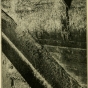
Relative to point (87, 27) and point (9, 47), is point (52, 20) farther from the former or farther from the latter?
point (9, 47)

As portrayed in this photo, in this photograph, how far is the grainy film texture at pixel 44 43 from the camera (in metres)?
1.45

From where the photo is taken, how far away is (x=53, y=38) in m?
1.53

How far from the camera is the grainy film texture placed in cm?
145

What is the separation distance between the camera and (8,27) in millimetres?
1685

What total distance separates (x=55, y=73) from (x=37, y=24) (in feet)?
1.33

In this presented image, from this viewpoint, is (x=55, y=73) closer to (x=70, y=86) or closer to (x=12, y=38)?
(x=70, y=86)

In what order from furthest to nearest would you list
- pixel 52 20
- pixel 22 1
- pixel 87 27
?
pixel 22 1 < pixel 52 20 < pixel 87 27

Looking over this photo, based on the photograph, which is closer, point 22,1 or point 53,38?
point 53,38

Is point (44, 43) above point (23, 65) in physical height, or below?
above

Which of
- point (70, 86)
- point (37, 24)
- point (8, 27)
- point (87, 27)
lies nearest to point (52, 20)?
point (37, 24)

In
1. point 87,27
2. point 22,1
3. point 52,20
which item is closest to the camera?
point 87,27

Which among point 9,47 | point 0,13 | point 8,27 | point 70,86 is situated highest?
point 0,13

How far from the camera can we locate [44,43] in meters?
1.56

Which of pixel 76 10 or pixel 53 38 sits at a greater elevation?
pixel 76 10
